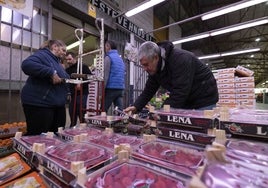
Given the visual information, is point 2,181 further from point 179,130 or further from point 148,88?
point 148,88

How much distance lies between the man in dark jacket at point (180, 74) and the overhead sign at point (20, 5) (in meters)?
2.69

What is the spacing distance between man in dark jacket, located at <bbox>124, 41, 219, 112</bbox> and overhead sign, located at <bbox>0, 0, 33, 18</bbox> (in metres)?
2.69

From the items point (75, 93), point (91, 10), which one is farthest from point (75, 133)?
point (91, 10)

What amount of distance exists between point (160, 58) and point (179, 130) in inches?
Result: 30.2

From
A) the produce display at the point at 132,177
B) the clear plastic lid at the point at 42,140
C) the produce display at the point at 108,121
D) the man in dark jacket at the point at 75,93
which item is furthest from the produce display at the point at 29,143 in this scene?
→ the man in dark jacket at the point at 75,93

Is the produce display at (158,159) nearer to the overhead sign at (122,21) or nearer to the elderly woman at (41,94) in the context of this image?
the elderly woman at (41,94)

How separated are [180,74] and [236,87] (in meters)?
4.54

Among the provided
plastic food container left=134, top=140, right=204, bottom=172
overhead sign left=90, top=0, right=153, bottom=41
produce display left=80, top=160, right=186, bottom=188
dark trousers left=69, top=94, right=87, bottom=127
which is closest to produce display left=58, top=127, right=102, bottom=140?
plastic food container left=134, top=140, right=204, bottom=172

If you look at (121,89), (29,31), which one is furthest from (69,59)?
(29,31)

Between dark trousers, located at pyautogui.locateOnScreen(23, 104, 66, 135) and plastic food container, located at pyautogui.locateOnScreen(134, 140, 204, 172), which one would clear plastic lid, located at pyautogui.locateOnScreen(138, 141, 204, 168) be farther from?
dark trousers, located at pyautogui.locateOnScreen(23, 104, 66, 135)

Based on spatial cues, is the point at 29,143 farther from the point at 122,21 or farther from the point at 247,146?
the point at 122,21

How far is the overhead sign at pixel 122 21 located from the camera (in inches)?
220

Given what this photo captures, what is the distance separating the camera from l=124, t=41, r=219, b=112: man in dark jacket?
1587 millimetres

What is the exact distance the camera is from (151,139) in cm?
110
